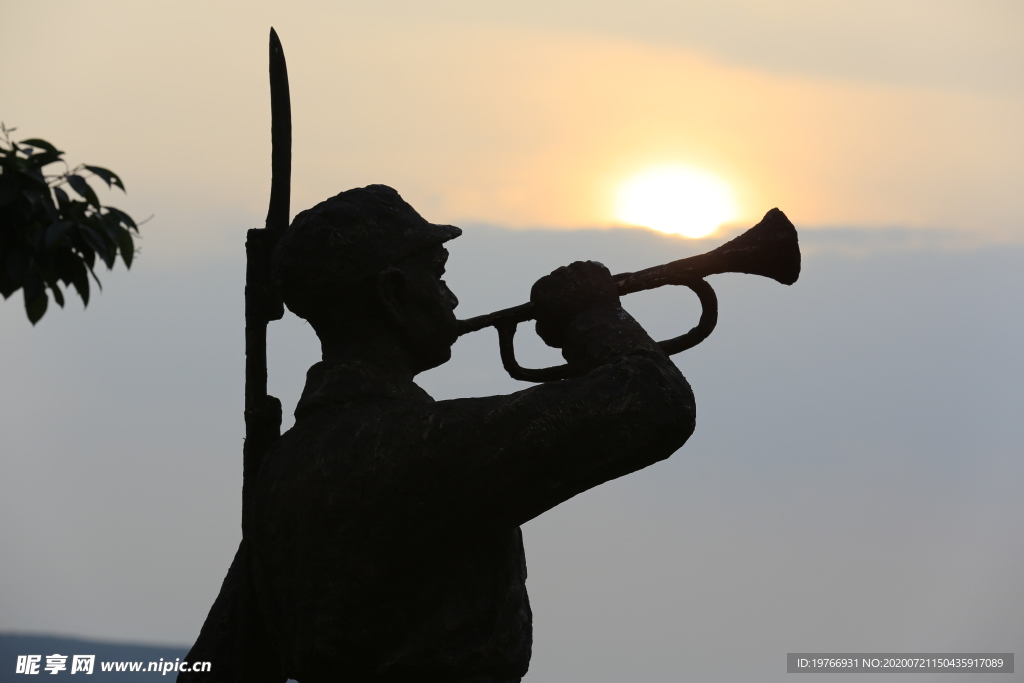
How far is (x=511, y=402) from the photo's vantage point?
5.07 meters

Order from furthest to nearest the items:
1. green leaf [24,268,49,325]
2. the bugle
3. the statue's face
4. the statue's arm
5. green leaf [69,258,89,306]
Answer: green leaf [69,258,89,306], green leaf [24,268,49,325], the bugle, the statue's face, the statue's arm

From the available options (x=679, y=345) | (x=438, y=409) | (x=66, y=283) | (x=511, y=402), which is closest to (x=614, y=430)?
(x=511, y=402)

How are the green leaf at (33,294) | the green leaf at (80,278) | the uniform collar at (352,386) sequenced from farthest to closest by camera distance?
the green leaf at (80,278) < the green leaf at (33,294) < the uniform collar at (352,386)

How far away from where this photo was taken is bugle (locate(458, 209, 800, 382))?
231 inches

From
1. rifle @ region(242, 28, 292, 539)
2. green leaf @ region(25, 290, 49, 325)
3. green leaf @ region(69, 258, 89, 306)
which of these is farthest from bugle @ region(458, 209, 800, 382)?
green leaf @ region(25, 290, 49, 325)

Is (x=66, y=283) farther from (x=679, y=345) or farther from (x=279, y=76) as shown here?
(x=679, y=345)

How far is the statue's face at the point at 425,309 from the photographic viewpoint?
5648mm

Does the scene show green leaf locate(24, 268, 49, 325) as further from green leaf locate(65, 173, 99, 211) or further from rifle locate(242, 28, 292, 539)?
rifle locate(242, 28, 292, 539)

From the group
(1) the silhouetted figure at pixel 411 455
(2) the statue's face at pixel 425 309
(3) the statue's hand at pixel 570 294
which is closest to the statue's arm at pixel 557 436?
(1) the silhouetted figure at pixel 411 455

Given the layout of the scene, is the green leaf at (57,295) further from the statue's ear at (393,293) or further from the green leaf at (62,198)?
the statue's ear at (393,293)

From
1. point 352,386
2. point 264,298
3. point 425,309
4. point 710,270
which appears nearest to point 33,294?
point 264,298

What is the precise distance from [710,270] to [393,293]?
1.48 meters

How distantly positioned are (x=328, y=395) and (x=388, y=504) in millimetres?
675

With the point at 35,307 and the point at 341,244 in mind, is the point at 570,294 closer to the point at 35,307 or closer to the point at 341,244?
the point at 341,244
